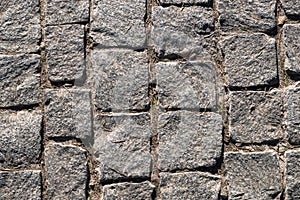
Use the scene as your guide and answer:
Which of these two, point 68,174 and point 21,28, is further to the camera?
point 21,28

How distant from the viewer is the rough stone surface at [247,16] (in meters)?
2.96

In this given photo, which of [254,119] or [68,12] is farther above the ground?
[68,12]

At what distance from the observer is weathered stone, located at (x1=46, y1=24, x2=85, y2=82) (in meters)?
2.94

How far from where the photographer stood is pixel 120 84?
293 cm

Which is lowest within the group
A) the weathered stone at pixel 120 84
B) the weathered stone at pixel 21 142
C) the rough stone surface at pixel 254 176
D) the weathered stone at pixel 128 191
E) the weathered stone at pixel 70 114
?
the weathered stone at pixel 128 191

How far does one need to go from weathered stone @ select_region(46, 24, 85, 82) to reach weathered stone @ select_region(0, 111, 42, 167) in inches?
11.0

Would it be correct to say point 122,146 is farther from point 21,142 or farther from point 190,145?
point 21,142

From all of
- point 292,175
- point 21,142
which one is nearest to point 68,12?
point 21,142

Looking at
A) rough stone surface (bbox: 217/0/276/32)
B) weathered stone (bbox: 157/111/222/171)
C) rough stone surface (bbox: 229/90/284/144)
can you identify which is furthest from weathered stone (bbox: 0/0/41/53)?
rough stone surface (bbox: 229/90/284/144)

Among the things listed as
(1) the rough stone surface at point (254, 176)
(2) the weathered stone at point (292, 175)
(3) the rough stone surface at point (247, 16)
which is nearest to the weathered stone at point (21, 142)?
(1) the rough stone surface at point (254, 176)

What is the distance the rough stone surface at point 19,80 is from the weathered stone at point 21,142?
121 millimetres

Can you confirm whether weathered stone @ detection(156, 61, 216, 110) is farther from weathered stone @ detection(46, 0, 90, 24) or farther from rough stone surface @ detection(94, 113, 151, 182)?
weathered stone @ detection(46, 0, 90, 24)

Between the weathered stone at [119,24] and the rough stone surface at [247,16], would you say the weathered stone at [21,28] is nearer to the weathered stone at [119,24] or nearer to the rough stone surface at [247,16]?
the weathered stone at [119,24]

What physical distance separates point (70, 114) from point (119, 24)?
594 millimetres
